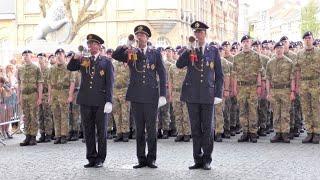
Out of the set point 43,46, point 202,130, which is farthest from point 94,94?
point 43,46

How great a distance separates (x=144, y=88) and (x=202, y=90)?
34.7 inches

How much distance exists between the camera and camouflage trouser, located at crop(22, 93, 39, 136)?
Answer: 13.9 metres

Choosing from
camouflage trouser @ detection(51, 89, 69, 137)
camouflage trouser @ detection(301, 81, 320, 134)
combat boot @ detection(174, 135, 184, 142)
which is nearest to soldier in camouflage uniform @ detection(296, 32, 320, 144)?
camouflage trouser @ detection(301, 81, 320, 134)

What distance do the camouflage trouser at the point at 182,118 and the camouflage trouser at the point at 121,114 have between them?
105 cm

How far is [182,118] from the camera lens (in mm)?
14148

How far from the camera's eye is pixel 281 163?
10.1 metres

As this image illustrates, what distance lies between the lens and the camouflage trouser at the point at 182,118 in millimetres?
14000

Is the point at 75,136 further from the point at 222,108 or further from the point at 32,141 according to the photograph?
the point at 222,108

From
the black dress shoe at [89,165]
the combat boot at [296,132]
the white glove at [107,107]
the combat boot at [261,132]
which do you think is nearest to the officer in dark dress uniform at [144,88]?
the white glove at [107,107]

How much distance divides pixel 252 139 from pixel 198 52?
4.14 m

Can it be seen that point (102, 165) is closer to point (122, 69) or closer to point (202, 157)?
point (202, 157)

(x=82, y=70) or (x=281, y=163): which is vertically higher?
(x=82, y=70)

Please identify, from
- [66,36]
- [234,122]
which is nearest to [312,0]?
[66,36]

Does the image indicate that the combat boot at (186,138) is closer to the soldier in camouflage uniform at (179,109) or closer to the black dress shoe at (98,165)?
the soldier in camouflage uniform at (179,109)
